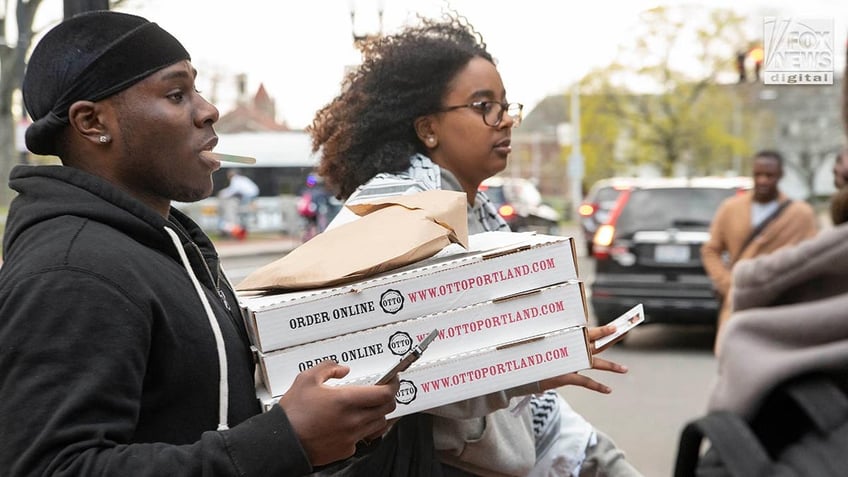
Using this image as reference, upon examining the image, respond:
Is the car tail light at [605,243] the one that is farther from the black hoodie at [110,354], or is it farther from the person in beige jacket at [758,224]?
the black hoodie at [110,354]

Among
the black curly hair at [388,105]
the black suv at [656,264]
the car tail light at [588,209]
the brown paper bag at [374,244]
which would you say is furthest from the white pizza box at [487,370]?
the car tail light at [588,209]

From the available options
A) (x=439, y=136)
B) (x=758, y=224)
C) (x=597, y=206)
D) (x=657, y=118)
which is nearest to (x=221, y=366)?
(x=439, y=136)

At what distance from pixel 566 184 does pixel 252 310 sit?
73720mm

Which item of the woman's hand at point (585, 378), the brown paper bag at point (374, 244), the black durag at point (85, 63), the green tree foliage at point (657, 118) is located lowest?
the green tree foliage at point (657, 118)

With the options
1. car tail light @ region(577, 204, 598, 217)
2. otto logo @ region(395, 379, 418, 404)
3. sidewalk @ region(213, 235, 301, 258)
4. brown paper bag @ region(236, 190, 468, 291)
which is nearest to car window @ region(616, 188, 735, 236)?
brown paper bag @ region(236, 190, 468, 291)

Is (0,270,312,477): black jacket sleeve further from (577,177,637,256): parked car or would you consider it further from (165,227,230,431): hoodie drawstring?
(577,177,637,256): parked car

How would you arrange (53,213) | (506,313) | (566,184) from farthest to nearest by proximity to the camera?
(566,184) < (506,313) < (53,213)

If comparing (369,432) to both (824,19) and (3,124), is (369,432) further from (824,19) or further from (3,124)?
(3,124)

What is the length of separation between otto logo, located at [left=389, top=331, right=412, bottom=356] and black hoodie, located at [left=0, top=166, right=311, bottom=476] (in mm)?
275

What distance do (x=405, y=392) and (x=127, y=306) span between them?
577 millimetres

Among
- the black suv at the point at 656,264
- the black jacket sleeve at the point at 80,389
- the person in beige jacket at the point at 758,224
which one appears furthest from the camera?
the black suv at the point at 656,264

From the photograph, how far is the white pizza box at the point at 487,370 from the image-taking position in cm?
201

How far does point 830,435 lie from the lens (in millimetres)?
1066

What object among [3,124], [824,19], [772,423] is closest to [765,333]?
[772,423]
